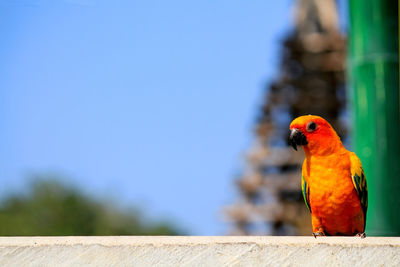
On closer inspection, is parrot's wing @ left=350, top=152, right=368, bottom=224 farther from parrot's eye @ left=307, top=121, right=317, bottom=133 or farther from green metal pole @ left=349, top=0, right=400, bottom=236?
green metal pole @ left=349, top=0, right=400, bottom=236

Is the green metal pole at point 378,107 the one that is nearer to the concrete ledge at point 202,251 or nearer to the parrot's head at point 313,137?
the parrot's head at point 313,137

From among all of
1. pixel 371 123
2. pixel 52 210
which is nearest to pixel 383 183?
pixel 371 123

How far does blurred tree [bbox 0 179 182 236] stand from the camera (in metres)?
32.2

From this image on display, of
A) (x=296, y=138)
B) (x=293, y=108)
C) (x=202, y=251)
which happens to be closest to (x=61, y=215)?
(x=293, y=108)

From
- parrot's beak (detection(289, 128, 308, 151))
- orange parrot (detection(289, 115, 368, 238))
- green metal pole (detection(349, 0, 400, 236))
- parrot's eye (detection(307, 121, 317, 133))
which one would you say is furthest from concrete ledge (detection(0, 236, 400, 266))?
green metal pole (detection(349, 0, 400, 236))

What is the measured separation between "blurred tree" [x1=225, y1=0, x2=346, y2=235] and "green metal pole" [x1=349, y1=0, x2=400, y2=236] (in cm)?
1830

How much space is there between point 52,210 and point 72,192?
8.19 ft

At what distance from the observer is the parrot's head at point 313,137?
5.05 m

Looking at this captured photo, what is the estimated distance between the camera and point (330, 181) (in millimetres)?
4906

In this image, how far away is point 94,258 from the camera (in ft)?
12.8

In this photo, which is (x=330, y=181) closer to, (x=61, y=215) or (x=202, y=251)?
(x=202, y=251)

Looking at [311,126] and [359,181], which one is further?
[311,126]

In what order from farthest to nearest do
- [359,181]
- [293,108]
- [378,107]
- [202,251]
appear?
[293,108]
[378,107]
[359,181]
[202,251]

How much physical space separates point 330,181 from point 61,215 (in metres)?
31.0
